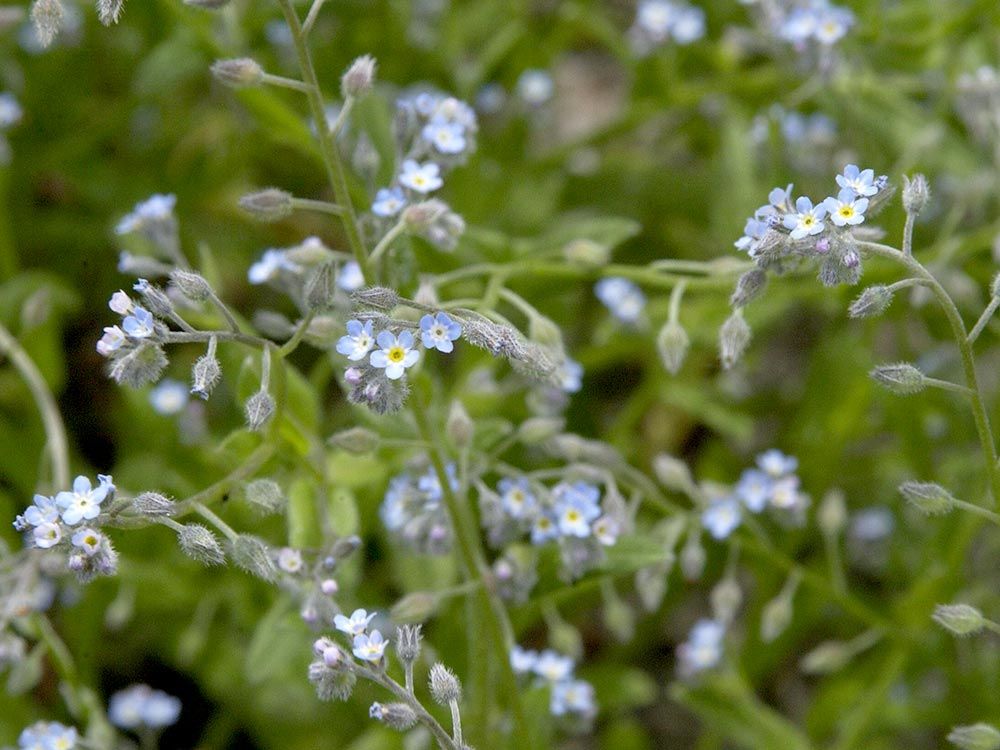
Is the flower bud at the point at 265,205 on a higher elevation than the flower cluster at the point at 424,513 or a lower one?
higher

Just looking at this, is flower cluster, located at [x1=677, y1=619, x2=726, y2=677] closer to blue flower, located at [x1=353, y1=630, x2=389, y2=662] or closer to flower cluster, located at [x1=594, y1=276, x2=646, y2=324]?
flower cluster, located at [x1=594, y1=276, x2=646, y2=324]

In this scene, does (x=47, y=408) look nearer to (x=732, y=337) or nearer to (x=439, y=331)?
(x=439, y=331)

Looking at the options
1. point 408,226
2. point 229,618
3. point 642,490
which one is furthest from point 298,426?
point 229,618

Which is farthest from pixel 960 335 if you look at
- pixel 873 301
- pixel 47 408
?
pixel 47 408

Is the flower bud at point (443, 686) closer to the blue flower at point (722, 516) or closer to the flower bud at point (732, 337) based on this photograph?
the flower bud at point (732, 337)

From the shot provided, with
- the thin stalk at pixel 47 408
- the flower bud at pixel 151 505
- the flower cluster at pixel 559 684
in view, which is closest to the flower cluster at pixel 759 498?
the flower cluster at pixel 559 684

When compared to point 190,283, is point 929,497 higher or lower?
lower

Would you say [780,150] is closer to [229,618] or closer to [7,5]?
[229,618]
